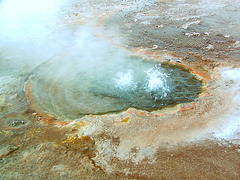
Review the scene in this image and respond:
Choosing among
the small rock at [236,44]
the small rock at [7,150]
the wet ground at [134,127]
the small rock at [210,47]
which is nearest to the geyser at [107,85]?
the wet ground at [134,127]

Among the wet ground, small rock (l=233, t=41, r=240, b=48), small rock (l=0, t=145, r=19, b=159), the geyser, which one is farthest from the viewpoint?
small rock (l=233, t=41, r=240, b=48)

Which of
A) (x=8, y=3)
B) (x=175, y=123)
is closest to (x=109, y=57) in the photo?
(x=175, y=123)

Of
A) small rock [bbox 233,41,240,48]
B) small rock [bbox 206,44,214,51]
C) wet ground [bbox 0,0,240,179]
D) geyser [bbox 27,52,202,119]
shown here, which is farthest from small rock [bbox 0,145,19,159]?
small rock [bbox 233,41,240,48]

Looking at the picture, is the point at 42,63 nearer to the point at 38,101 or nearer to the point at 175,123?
the point at 38,101

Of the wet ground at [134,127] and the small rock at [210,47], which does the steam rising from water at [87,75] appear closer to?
the wet ground at [134,127]

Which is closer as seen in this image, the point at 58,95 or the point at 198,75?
the point at 58,95

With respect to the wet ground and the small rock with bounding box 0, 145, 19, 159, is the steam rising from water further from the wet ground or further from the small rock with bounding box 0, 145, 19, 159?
the small rock with bounding box 0, 145, 19, 159
